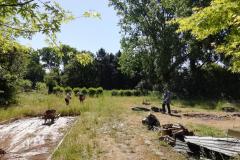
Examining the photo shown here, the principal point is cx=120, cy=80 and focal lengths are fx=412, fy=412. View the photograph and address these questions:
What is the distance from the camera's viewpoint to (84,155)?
1342cm

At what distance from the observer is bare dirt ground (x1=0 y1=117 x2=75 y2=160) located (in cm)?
1505

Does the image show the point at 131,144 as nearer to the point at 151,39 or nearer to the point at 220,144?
the point at 220,144

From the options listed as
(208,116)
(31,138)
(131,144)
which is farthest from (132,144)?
(208,116)

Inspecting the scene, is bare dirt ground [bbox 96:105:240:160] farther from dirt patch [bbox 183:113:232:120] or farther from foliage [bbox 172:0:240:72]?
dirt patch [bbox 183:113:232:120]

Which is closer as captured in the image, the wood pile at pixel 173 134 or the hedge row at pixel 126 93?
the wood pile at pixel 173 134

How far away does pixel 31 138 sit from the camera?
18.5 metres

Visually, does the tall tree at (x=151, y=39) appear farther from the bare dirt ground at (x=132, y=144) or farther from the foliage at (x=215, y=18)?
the foliage at (x=215, y=18)

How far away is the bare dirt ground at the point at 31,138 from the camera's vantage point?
49.4 feet

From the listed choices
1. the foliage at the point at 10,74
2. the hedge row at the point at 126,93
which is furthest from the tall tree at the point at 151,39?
the foliage at the point at 10,74

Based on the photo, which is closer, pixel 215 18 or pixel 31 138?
pixel 215 18

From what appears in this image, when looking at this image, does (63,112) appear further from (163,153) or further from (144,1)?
(144,1)

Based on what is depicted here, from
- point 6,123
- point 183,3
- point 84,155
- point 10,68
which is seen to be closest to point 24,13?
point 84,155

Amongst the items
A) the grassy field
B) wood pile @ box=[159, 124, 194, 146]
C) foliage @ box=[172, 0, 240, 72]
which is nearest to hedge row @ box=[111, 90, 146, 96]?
the grassy field

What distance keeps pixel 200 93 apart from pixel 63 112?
27656 mm
